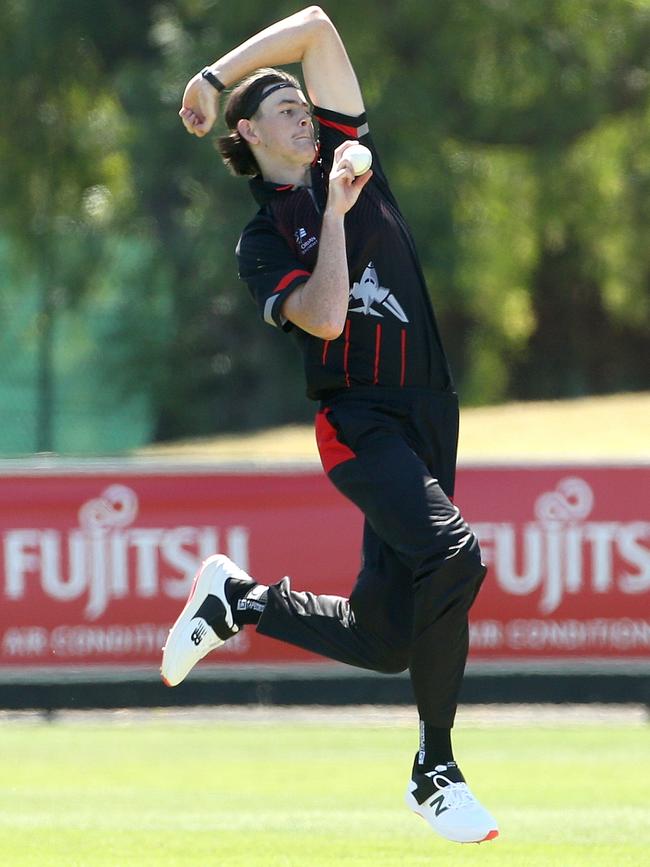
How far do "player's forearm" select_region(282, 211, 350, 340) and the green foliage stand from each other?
12392 millimetres

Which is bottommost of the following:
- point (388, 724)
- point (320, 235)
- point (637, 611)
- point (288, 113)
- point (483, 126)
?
point (388, 724)

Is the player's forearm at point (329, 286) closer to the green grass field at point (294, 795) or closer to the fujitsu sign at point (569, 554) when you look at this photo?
the green grass field at point (294, 795)

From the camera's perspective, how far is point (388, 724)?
10.9 m

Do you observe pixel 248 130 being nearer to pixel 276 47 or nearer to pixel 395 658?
pixel 276 47

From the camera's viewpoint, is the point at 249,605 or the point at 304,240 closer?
the point at 304,240

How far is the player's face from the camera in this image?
212 inches

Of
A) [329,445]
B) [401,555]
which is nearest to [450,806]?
[401,555]

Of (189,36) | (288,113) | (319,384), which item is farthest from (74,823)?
(189,36)

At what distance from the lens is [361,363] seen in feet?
17.4

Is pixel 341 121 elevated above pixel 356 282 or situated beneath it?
elevated above

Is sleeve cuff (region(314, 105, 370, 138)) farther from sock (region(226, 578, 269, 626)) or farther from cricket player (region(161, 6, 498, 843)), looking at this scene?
sock (region(226, 578, 269, 626))

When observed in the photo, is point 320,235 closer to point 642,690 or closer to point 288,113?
point 288,113

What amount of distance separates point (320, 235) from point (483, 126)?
16321 millimetres

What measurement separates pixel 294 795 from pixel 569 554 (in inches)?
131
